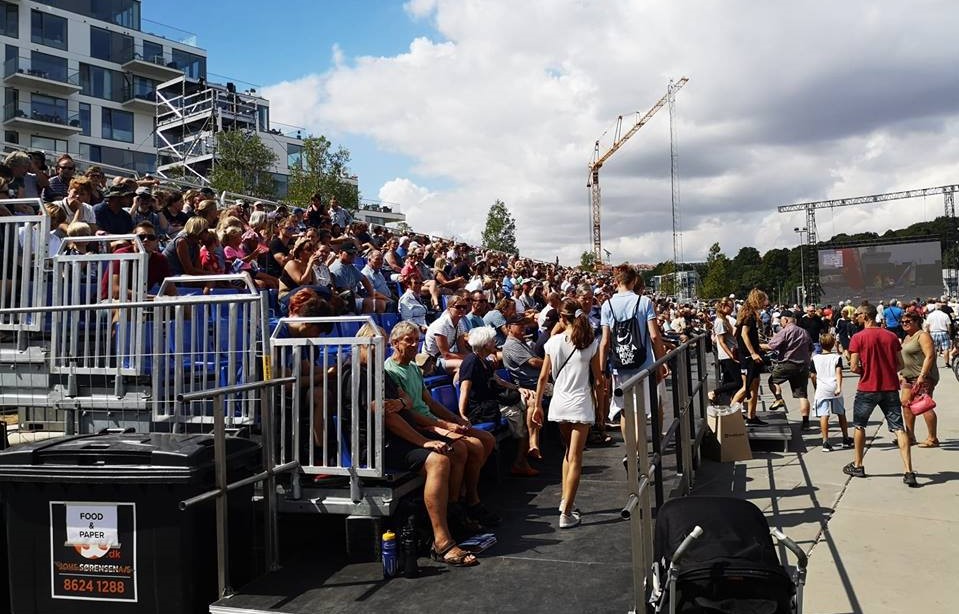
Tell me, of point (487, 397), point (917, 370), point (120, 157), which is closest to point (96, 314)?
point (487, 397)

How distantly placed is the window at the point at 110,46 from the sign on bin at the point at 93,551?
182 ft

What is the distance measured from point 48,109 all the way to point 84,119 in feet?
10.6

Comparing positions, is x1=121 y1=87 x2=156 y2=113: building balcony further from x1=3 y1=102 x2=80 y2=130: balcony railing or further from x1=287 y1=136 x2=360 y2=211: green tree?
x1=287 y1=136 x2=360 y2=211: green tree

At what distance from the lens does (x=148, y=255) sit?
6.56m

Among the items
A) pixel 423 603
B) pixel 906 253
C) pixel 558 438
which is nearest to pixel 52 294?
pixel 423 603

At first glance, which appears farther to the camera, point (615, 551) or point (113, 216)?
point (113, 216)

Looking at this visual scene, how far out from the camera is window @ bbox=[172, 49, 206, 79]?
55.8 meters

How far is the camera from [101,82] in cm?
5059

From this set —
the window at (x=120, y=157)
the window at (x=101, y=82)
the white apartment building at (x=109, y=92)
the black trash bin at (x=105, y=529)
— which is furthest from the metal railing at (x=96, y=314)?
the window at (x=101, y=82)

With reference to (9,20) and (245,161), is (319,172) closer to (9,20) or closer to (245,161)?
(245,161)

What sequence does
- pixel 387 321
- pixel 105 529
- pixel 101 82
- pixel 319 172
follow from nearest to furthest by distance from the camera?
pixel 105 529 < pixel 387 321 < pixel 319 172 < pixel 101 82

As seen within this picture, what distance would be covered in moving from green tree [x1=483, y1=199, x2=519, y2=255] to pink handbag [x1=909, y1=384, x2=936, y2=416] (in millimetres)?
40585

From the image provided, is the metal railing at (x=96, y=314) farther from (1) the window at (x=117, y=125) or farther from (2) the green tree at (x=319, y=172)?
(1) the window at (x=117, y=125)

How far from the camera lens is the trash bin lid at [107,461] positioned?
4.07 meters
